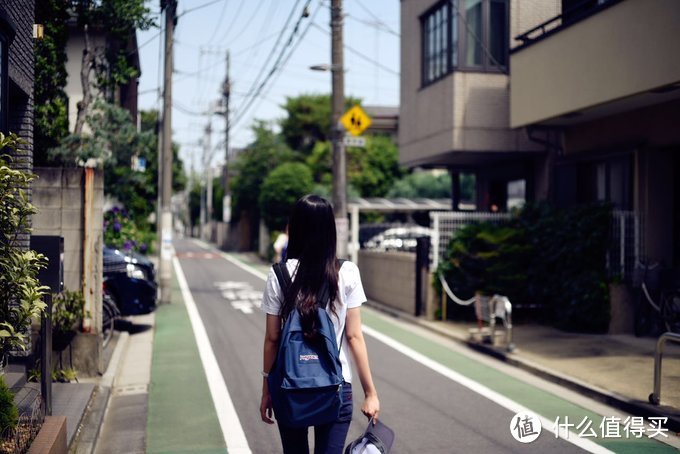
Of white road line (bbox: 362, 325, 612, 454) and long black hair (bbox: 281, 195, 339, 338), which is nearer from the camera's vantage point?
long black hair (bbox: 281, 195, 339, 338)

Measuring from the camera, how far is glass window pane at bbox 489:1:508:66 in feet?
52.5

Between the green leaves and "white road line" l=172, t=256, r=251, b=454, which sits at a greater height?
the green leaves

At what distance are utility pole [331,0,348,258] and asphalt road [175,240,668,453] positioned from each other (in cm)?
278

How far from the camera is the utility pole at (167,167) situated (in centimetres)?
1895

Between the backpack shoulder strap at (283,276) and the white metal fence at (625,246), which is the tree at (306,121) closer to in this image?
the white metal fence at (625,246)

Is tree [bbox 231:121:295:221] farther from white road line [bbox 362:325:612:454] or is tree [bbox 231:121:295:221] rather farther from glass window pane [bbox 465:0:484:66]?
white road line [bbox 362:325:612:454]

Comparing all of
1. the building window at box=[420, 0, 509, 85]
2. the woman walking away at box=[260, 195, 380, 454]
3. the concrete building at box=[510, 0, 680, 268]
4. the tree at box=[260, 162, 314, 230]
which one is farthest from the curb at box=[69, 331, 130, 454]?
the tree at box=[260, 162, 314, 230]

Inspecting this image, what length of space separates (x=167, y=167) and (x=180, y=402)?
11.6 m

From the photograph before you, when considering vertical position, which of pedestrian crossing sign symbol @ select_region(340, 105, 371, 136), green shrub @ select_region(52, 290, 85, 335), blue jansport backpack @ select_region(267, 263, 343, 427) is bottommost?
green shrub @ select_region(52, 290, 85, 335)

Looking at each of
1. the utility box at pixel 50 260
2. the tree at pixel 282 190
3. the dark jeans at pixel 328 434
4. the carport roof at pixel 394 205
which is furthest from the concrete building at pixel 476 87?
the tree at pixel 282 190

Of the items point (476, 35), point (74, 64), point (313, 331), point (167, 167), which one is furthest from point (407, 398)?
point (74, 64)

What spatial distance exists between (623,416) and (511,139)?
930 centimetres

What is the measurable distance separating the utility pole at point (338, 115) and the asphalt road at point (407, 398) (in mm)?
2780

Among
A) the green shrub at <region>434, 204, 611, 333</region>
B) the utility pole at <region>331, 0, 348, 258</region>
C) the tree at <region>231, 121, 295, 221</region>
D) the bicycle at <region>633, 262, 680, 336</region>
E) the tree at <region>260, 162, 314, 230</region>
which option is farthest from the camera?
the tree at <region>231, 121, 295, 221</region>
